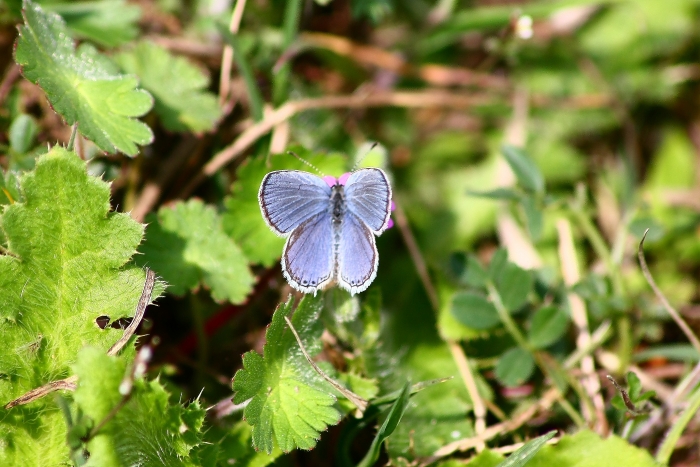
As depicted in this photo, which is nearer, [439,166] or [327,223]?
[327,223]

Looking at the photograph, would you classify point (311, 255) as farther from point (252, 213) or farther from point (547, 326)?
point (547, 326)

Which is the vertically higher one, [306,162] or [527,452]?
[306,162]

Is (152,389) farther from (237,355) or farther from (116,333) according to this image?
(237,355)

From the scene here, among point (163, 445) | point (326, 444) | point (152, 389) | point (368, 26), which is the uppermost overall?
point (368, 26)

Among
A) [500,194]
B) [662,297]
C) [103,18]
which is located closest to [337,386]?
[500,194]

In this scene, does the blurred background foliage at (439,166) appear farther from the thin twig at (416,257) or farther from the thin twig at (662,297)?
the thin twig at (662,297)

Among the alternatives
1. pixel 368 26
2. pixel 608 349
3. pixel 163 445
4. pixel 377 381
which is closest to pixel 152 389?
pixel 163 445

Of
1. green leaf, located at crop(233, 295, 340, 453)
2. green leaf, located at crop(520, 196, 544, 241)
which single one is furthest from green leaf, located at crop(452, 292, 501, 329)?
green leaf, located at crop(233, 295, 340, 453)
